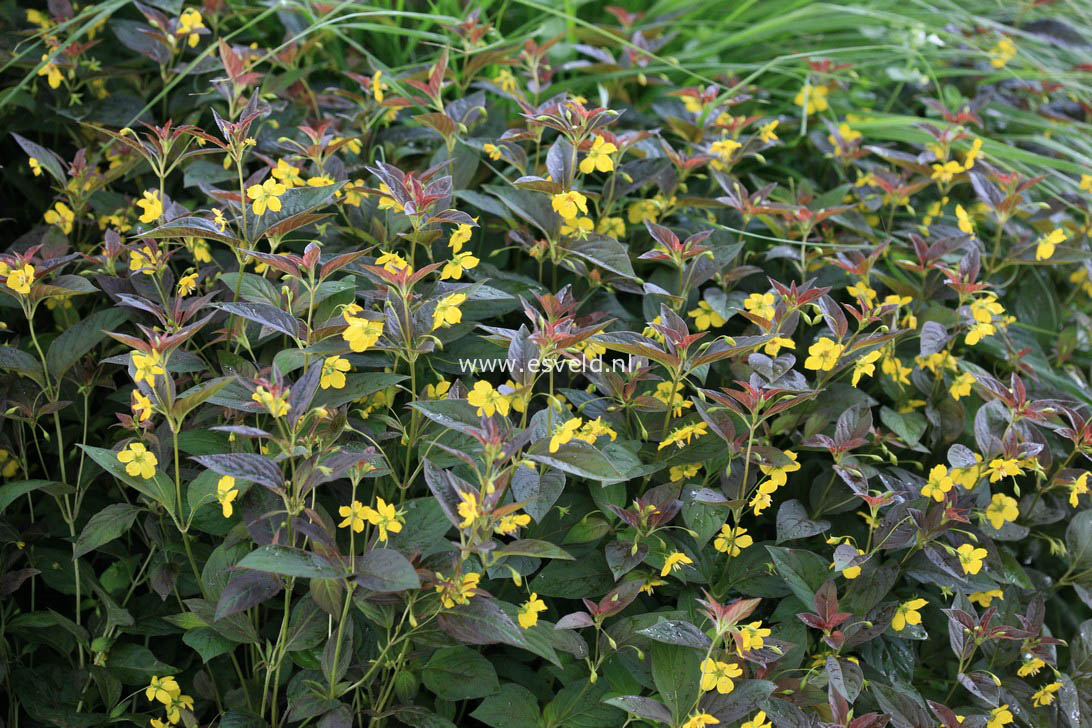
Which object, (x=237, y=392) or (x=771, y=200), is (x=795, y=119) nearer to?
(x=771, y=200)

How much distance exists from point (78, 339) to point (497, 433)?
0.56 m

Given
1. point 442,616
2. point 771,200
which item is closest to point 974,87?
point 771,200

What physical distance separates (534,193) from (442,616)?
561mm

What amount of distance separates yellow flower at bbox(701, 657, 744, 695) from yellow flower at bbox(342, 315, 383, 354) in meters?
0.44

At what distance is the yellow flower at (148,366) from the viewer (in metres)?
0.85

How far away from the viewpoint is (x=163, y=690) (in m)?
0.96

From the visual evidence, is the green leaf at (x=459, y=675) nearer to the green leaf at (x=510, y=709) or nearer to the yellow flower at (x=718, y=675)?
the green leaf at (x=510, y=709)

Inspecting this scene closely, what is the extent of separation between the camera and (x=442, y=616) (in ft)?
2.80

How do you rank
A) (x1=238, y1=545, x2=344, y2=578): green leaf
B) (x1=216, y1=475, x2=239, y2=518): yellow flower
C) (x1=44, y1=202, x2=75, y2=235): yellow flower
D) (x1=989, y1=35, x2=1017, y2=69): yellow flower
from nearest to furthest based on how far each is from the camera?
(x1=238, y1=545, x2=344, y2=578): green leaf < (x1=216, y1=475, x2=239, y2=518): yellow flower < (x1=44, y1=202, x2=75, y2=235): yellow flower < (x1=989, y1=35, x2=1017, y2=69): yellow flower

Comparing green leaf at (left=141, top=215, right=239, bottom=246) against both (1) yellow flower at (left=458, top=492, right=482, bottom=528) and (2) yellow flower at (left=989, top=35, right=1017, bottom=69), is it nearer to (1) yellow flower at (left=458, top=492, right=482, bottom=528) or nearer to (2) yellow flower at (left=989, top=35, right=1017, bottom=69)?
(1) yellow flower at (left=458, top=492, right=482, bottom=528)

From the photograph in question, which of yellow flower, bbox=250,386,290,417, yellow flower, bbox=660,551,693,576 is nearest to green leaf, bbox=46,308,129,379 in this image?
yellow flower, bbox=250,386,290,417

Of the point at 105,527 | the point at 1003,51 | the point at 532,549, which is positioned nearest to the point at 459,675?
the point at 532,549

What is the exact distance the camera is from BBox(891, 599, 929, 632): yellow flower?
98cm

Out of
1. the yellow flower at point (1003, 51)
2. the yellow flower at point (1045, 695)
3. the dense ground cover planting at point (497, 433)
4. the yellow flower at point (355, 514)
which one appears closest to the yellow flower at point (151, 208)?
the dense ground cover planting at point (497, 433)
